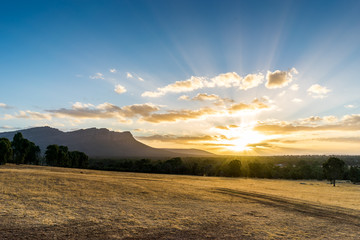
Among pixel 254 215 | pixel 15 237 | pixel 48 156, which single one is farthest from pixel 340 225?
pixel 48 156

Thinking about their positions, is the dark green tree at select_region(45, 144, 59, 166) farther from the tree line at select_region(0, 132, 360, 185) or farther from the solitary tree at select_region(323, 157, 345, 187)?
the solitary tree at select_region(323, 157, 345, 187)

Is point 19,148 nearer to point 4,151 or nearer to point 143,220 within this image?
point 4,151

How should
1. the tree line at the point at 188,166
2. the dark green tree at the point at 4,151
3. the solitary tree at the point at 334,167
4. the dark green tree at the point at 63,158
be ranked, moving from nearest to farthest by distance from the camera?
the dark green tree at the point at 4,151
the solitary tree at the point at 334,167
the tree line at the point at 188,166
the dark green tree at the point at 63,158

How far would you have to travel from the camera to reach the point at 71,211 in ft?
51.7

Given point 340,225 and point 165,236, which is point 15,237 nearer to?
point 165,236

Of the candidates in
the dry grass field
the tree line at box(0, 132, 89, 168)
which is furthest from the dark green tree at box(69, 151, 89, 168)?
the dry grass field

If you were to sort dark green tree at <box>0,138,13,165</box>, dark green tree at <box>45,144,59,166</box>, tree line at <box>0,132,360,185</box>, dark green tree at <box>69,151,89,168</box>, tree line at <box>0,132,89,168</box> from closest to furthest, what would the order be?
1. dark green tree at <box>0,138,13,165</box>
2. tree line at <box>0,132,89,168</box>
3. tree line at <box>0,132,360,185</box>
4. dark green tree at <box>45,144,59,166</box>
5. dark green tree at <box>69,151,89,168</box>

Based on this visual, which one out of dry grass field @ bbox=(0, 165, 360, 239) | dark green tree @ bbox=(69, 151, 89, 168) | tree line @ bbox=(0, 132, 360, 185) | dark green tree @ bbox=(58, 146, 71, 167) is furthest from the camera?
dark green tree @ bbox=(69, 151, 89, 168)

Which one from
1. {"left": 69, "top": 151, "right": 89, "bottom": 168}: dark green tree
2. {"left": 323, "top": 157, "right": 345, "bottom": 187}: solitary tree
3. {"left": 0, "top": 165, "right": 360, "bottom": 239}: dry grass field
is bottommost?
{"left": 69, "top": 151, "right": 89, "bottom": 168}: dark green tree

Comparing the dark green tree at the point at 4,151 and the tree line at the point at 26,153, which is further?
the tree line at the point at 26,153

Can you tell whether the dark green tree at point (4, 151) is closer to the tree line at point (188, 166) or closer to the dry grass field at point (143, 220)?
the tree line at point (188, 166)

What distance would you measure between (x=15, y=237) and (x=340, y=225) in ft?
73.1

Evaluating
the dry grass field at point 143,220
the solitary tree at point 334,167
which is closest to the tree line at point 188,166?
the solitary tree at point 334,167

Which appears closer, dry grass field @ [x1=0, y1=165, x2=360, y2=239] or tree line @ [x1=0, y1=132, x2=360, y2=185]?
dry grass field @ [x1=0, y1=165, x2=360, y2=239]
